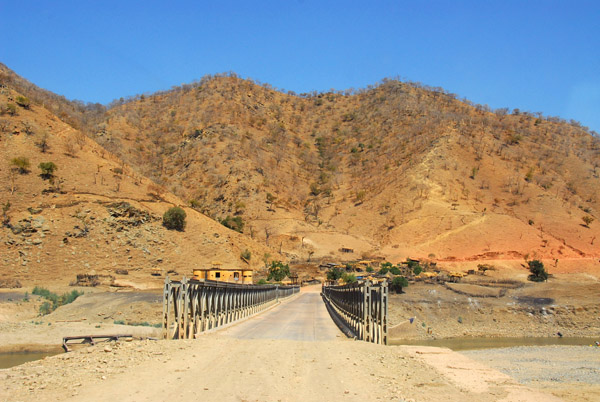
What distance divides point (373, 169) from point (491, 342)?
75.9 metres

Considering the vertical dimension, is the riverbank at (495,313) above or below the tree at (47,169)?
below

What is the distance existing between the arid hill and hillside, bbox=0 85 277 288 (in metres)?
8.50

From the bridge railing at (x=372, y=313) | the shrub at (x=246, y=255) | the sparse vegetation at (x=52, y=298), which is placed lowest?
the sparse vegetation at (x=52, y=298)

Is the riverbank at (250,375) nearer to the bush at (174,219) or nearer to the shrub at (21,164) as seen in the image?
the bush at (174,219)

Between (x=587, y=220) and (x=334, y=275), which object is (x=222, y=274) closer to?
(x=334, y=275)

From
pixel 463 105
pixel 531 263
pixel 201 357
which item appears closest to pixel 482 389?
pixel 201 357

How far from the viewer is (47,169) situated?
47750mm

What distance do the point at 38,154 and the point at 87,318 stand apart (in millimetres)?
26880

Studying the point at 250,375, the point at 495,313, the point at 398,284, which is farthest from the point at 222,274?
the point at 250,375

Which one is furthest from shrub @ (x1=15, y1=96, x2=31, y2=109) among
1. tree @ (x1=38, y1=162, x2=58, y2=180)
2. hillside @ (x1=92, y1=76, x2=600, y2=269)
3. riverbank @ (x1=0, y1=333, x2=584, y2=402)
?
riverbank @ (x1=0, y1=333, x2=584, y2=402)

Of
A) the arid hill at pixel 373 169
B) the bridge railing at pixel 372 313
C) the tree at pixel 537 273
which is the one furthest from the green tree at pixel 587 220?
the bridge railing at pixel 372 313

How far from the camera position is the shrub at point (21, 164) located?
4681 cm

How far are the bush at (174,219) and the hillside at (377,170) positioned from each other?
26.4m

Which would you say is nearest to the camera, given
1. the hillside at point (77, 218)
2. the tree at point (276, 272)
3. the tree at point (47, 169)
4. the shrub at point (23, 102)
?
the hillside at point (77, 218)
